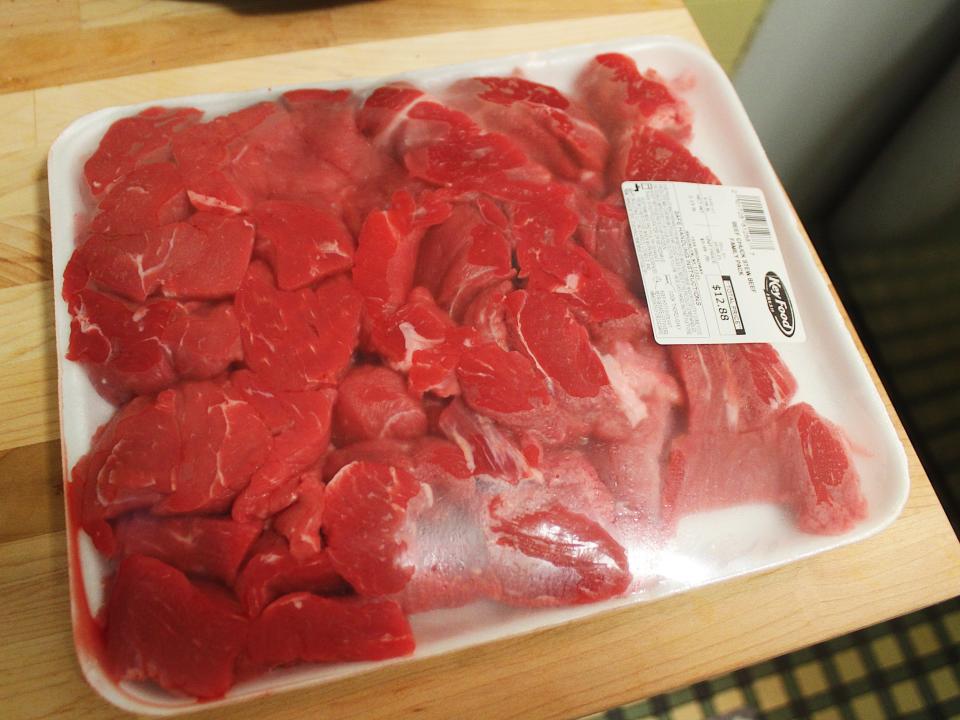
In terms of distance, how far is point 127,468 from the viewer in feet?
3.02

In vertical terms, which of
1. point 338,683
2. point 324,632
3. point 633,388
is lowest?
point 338,683

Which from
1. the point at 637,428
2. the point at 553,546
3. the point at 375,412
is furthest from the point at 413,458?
the point at 637,428

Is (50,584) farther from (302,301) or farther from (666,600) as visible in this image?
Answer: (666,600)

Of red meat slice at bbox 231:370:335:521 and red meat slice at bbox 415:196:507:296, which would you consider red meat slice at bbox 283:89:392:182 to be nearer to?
red meat slice at bbox 415:196:507:296

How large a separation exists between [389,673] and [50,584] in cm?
47

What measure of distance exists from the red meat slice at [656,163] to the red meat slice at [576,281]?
0.18 m

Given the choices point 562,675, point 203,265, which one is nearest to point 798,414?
point 562,675

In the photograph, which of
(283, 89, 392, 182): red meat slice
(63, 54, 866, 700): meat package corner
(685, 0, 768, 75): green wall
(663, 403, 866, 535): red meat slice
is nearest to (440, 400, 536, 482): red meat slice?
(63, 54, 866, 700): meat package corner

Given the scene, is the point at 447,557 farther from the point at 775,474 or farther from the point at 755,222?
the point at 755,222

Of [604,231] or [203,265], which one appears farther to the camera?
[604,231]

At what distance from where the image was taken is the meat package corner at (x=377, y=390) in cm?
91

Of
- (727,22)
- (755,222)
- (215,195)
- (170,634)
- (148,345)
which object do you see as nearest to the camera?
(170,634)

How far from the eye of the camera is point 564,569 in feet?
3.10

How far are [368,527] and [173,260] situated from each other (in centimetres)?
48
